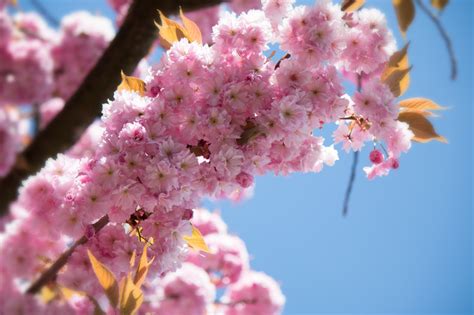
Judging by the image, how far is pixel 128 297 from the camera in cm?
101

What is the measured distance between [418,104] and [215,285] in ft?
5.02

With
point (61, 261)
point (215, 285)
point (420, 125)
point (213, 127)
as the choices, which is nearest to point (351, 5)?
point (420, 125)

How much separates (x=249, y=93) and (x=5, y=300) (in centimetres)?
158

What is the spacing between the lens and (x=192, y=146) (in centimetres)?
97

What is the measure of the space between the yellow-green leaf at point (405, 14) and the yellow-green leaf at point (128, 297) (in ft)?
3.08

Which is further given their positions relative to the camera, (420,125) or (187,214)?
(420,125)

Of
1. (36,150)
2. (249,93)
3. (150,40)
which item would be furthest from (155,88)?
(36,150)

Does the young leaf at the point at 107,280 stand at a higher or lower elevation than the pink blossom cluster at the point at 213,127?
lower

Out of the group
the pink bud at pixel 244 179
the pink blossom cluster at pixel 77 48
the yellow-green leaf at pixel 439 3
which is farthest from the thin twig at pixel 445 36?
the pink blossom cluster at pixel 77 48

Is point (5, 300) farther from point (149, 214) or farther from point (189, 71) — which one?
point (189, 71)

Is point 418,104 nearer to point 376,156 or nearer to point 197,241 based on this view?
point 376,156

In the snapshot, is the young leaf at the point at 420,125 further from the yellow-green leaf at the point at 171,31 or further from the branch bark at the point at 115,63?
the branch bark at the point at 115,63

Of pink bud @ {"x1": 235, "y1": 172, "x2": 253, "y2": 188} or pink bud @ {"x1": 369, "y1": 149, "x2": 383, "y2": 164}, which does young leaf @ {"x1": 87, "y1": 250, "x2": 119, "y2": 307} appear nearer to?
pink bud @ {"x1": 235, "y1": 172, "x2": 253, "y2": 188}

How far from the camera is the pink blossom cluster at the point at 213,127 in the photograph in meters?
0.91
